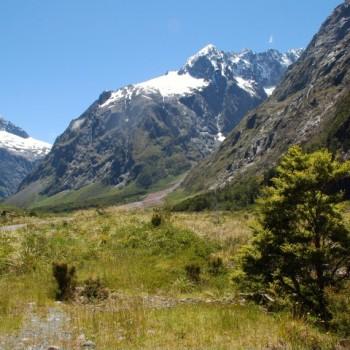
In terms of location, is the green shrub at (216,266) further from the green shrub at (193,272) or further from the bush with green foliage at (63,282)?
the bush with green foliage at (63,282)

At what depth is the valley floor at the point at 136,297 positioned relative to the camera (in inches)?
479

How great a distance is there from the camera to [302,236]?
53.0 ft

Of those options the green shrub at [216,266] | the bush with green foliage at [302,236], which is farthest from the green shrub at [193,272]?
the bush with green foliage at [302,236]

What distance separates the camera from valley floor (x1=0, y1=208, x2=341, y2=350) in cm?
1218

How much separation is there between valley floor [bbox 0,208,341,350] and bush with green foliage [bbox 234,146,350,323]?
1.43 meters

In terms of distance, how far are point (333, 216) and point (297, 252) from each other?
1818 mm

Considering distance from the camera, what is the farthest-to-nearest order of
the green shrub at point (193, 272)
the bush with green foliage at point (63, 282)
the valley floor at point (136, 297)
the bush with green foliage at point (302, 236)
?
the green shrub at point (193, 272), the bush with green foliage at point (63, 282), the bush with green foliage at point (302, 236), the valley floor at point (136, 297)

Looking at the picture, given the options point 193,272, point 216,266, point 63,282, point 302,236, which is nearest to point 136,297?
point 63,282

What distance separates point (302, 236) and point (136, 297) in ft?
24.8

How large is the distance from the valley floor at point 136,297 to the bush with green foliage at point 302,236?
1.43 m

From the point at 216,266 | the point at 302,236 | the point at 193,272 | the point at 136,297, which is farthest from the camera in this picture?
the point at 216,266

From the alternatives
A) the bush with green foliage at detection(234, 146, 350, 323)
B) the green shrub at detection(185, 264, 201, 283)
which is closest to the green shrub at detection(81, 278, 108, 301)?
the green shrub at detection(185, 264, 201, 283)

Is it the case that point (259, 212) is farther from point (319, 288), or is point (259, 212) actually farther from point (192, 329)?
point (192, 329)

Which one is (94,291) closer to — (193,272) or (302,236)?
(193,272)
